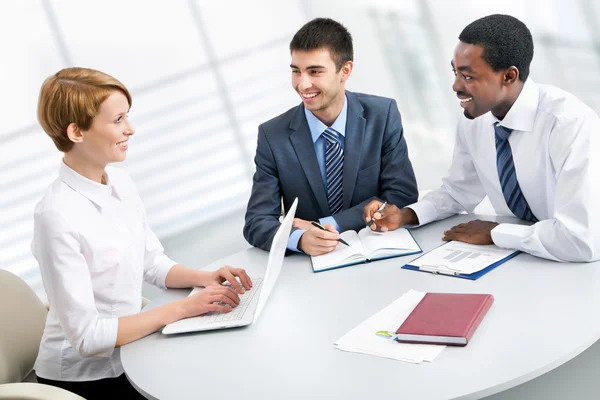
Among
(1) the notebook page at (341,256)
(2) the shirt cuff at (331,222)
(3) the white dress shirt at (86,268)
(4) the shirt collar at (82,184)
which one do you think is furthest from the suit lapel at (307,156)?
(4) the shirt collar at (82,184)

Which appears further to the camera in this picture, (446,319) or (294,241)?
(294,241)

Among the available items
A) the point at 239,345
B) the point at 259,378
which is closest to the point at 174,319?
the point at 239,345

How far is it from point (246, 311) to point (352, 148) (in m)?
0.97

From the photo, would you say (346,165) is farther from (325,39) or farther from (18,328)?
(18,328)

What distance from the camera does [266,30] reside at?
598cm

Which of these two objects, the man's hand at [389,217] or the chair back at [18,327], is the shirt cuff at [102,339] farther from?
the man's hand at [389,217]

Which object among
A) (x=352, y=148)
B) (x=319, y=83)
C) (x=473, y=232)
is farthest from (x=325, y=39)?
(x=473, y=232)

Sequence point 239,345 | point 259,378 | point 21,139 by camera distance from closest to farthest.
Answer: point 259,378 → point 239,345 → point 21,139

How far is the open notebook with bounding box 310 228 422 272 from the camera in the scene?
2.05 meters

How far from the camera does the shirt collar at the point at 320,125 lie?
2.56 metres

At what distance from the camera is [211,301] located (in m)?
1.82

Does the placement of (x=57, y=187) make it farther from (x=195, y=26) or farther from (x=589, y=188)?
(x=195, y=26)

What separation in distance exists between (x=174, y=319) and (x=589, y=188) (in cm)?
118

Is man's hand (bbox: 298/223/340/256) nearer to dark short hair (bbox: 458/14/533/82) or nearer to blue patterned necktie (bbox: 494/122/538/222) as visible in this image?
blue patterned necktie (bbox: 494/122/538/222)
